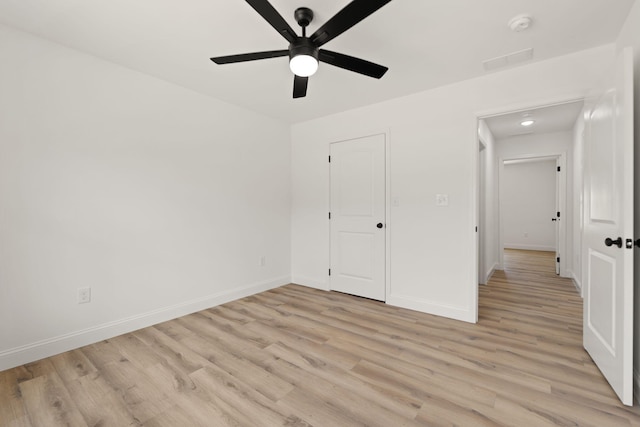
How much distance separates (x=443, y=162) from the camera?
3076mm

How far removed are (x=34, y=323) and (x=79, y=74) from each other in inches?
79.6

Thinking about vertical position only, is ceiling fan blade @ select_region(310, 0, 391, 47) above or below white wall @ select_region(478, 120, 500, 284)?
above

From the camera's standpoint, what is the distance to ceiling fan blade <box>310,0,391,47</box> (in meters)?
1.40

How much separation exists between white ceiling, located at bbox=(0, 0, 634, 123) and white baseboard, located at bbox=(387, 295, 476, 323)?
2.34m

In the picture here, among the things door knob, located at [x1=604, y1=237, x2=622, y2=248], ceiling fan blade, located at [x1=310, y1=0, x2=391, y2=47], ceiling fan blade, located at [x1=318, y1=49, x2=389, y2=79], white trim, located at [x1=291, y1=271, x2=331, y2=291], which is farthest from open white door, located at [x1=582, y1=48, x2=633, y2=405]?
white trim, located at [x1=291, y1=271, x2=331, y2=291]

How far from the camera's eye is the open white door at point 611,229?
5.31 feet

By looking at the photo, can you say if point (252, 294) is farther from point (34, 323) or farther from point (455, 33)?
point (455, 33)

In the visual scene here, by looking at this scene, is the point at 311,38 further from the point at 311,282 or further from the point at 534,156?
the point at 534,156

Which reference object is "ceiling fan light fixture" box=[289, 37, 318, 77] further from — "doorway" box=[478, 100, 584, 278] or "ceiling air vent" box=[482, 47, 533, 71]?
"doorway" box=[478, 100, 584, 278]

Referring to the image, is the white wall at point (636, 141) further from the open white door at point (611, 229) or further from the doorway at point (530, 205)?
the doorway at point (530, 205)

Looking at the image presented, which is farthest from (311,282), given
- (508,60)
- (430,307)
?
(508,60)

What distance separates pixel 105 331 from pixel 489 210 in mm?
5394

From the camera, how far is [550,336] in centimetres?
257

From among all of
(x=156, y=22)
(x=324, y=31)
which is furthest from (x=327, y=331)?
(x=156, y=22)
